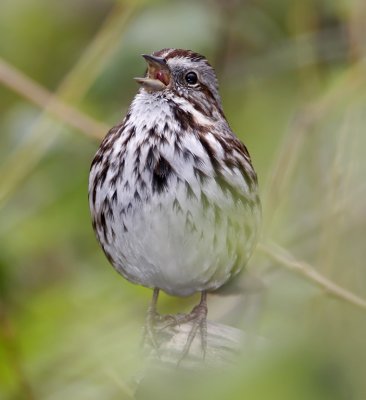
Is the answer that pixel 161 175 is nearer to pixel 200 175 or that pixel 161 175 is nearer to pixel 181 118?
pixel 200 175

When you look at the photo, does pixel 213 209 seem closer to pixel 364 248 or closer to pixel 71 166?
pixel 71 166

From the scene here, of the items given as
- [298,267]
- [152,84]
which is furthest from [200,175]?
[298,267]

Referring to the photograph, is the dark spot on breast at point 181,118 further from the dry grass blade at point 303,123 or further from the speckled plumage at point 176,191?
the dry grass blade at point 303,123

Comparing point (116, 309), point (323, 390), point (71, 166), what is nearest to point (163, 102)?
point (116, 309)

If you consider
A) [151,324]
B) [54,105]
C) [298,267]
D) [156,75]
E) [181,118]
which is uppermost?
[156,75]

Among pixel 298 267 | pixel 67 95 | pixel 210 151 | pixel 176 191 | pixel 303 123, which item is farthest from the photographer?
pixel 67 95

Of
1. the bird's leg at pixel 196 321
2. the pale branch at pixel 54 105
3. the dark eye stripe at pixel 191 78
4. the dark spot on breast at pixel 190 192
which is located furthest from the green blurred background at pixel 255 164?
the dark eye stripe at pixel 191 78
